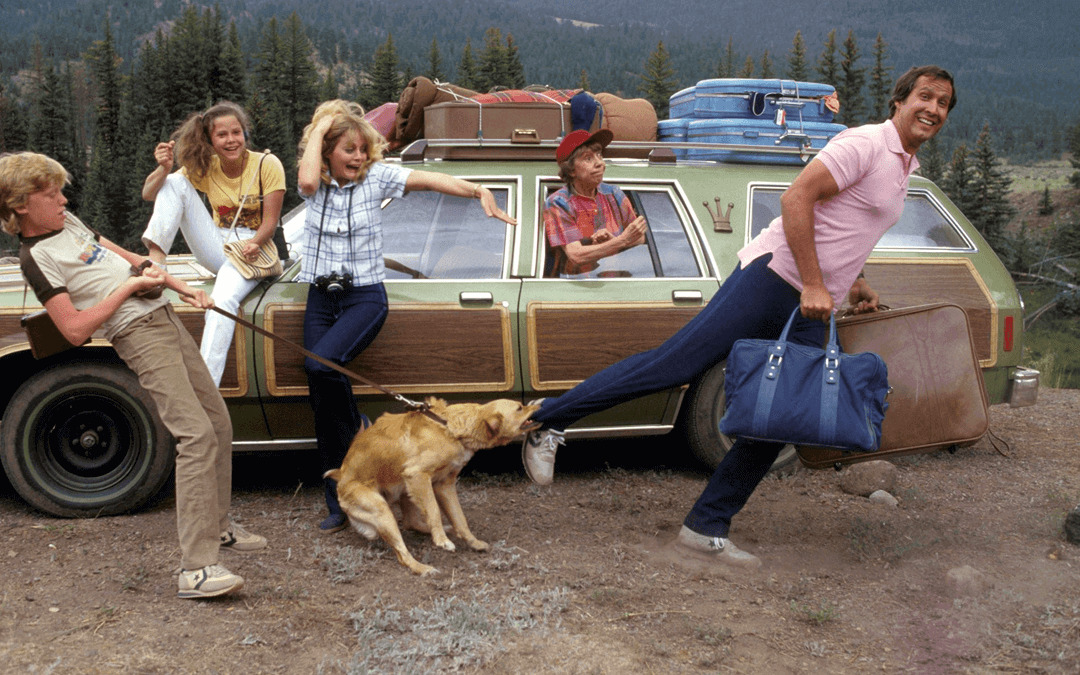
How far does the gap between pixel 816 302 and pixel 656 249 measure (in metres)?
1.79

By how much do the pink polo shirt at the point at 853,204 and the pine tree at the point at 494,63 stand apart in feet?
205

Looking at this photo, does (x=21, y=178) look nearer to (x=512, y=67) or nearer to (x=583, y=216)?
(x=583, y=216)

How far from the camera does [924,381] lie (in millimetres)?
4078

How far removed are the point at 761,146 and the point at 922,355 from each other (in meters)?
1.94

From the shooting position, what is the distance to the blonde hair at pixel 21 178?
3.29 metres

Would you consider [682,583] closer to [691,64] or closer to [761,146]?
[761,146]

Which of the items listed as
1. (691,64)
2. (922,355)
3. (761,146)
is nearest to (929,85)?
(922,355)

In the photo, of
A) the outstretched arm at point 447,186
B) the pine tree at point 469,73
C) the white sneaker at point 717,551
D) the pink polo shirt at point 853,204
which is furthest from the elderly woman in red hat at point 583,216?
the pine tree at point 469,73

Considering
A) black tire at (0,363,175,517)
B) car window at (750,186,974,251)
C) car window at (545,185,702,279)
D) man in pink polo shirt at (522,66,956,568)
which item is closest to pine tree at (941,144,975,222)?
car window at (750,186,974,251)

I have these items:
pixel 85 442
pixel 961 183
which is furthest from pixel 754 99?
pixel 961 183

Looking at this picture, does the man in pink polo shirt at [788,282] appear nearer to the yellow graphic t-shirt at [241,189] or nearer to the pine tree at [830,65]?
the yellow graphic t-shirt at [241,189]

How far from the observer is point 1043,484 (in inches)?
215

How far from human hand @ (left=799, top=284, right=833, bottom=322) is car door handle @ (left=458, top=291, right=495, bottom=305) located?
1774mm

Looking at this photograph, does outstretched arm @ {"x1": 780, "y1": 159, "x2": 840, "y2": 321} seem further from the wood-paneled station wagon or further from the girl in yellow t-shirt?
the girl in yellow t-shirt
